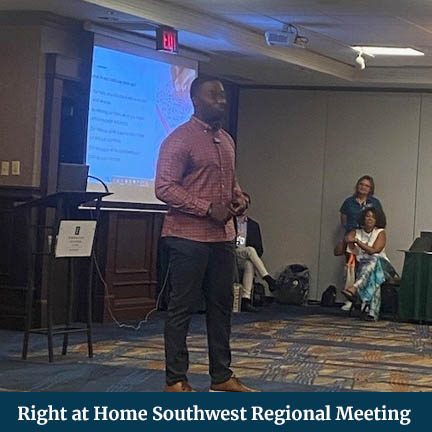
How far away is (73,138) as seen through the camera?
29.3 feet

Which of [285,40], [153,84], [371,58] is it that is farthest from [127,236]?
[371,58]

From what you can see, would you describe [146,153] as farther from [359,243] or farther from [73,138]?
[359,243]

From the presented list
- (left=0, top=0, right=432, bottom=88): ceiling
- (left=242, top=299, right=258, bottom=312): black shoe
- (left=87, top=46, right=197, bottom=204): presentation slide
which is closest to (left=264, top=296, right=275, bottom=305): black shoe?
Result: (left=242, top=299, right=258, bottom=312): black shoe

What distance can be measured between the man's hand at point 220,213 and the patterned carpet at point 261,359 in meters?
1.18

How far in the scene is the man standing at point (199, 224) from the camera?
16.8 feet

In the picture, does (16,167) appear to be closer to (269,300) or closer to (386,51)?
(386,51)

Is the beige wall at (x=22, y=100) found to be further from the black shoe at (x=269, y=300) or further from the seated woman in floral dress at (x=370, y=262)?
the black shoe at (x=269, y=300)

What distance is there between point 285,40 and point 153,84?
51.1 inches

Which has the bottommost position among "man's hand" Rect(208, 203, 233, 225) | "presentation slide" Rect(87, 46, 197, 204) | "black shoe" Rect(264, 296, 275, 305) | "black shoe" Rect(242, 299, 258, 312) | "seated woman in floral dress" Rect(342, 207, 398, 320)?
"black shoe" Rect(264, 296, 275, 305)

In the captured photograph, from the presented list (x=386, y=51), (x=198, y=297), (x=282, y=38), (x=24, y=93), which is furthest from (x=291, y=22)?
(x=198, y=297)

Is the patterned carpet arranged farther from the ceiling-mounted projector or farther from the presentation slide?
the ceiling-mounted projector

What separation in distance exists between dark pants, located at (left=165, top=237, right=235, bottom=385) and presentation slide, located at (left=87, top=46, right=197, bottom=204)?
3874 millimetres

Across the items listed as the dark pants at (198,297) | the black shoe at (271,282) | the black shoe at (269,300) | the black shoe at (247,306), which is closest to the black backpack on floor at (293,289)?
the black shoe at (269,300)

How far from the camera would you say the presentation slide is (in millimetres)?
9008
